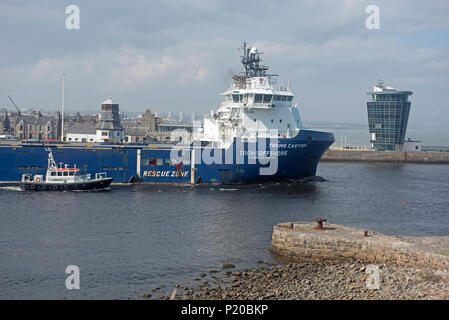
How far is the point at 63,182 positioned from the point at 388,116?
215 ft

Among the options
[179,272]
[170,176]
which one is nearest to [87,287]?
[179,272]

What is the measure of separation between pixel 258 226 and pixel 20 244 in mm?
13237

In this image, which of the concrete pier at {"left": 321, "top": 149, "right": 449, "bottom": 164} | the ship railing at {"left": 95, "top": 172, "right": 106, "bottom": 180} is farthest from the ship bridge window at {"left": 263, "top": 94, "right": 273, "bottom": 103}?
the concrete pier at {"left": 321, "top": 149, "right": 449, "bottom": 164}

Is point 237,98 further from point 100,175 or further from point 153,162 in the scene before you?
point 100,175

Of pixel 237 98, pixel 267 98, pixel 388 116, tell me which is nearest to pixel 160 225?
pixel 237 98

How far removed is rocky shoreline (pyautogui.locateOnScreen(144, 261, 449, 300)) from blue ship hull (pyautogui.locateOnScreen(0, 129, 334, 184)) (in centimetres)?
2332

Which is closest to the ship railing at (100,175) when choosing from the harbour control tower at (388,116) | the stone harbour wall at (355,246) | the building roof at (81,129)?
the stone harbour wall at (355,246)

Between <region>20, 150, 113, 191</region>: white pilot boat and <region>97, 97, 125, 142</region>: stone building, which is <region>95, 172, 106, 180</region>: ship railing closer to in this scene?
<region>20, 150, 113, 191</region>: white pilot boat

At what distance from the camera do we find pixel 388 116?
87812 mm

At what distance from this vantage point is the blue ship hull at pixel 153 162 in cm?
4303

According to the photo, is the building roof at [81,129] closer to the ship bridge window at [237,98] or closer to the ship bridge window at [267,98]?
the ship bridge window at [237,98]

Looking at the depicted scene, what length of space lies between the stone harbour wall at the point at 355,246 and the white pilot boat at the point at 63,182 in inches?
869

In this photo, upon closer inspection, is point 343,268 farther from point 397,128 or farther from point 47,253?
point 397,128
